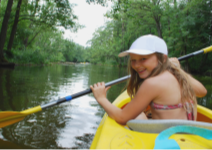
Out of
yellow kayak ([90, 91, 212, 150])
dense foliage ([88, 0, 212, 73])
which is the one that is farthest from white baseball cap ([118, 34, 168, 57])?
dense foliage ([88, 0, 212, 73])

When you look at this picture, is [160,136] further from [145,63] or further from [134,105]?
[145,63]

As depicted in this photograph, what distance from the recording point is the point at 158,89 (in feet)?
3.65

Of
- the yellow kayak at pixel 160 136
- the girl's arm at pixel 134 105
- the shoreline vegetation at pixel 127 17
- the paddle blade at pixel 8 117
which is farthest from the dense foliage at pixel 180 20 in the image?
the yellow kayak at pixel 160 136

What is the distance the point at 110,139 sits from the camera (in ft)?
3.53

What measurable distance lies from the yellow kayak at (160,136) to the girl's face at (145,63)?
0.39 meters

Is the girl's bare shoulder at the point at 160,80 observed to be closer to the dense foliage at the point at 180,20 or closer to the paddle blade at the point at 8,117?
the paddle blade at the point at 8,117

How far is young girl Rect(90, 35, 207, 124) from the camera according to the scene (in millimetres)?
1137

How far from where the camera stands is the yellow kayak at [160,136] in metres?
0.91

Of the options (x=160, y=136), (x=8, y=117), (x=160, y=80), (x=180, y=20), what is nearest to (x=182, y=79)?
(x=160, y=80)

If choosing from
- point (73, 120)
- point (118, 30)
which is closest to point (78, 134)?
point (73, 120)

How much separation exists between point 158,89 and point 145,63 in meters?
0.26

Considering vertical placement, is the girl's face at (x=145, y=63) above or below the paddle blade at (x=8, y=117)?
above

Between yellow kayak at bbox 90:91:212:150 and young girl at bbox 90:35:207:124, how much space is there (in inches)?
5.0

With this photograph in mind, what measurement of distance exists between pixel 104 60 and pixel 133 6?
74.3 feet
